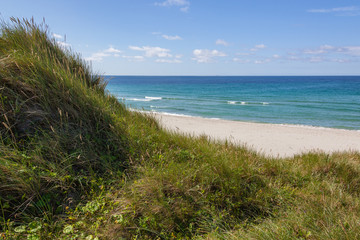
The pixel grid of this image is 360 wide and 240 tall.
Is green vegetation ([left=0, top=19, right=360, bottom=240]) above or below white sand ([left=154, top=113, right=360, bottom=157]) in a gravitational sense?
above

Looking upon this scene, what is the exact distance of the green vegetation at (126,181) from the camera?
2883mm

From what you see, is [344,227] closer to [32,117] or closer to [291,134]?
[32,117]

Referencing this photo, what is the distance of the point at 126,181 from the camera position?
3.72 metres

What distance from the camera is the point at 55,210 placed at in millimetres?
3162

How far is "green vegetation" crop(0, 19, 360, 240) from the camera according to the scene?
288 centimetres

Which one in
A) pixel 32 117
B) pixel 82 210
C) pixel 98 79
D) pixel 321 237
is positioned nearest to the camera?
pixel 321 237

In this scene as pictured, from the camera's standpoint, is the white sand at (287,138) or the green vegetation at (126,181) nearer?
the green vegetation at (126,181)

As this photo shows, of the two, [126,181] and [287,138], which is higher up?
[126,181]

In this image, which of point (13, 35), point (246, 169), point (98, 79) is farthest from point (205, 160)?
point (13, 35)

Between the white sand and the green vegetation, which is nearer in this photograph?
the green vegetation

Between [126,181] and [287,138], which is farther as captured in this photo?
[287,138]

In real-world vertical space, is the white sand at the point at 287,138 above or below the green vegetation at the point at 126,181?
below

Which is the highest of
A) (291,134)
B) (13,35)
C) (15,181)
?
(13,35)

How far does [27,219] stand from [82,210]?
68cm
